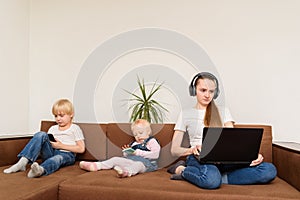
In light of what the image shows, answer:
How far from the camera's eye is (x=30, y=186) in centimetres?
168

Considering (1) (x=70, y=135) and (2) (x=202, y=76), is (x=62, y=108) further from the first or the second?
(2) (x=202, y=76)

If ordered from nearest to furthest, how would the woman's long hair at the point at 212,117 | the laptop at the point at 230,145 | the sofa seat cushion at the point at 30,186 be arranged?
the sofa seat cushion at the point at 30,186 < the laptop at the point at 230,145 < the woman's long hair at the point at 212,117

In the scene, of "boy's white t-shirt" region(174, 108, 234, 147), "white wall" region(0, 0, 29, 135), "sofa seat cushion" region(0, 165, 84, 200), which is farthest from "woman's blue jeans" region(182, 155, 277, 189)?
"white wall" region(0, 0, 29, 135)

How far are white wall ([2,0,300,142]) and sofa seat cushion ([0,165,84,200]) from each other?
1123 millimetres

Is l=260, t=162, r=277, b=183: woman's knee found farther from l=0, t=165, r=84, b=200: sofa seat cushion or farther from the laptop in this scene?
l=0, t=165, r=84, b=200: sofa seat cushion

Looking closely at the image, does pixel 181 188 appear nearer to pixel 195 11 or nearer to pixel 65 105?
pixel 65 105

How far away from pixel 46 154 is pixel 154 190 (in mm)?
1006

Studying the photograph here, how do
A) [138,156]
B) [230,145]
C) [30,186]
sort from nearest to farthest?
[30,186] → [230,145] → [138,156]

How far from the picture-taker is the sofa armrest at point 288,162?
1787 millimetres

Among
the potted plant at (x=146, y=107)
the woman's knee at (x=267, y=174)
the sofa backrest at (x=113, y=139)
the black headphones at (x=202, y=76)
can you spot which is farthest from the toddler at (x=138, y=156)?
the woman's knee at (x=267, y=174)

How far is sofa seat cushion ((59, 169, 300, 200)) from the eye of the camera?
1.62 metres

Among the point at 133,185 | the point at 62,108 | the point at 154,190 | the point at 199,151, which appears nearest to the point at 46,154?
the point at 62,108

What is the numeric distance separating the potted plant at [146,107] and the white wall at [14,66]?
1.03m

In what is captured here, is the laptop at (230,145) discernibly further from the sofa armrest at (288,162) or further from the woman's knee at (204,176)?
the sofa armrest at (288,162)
